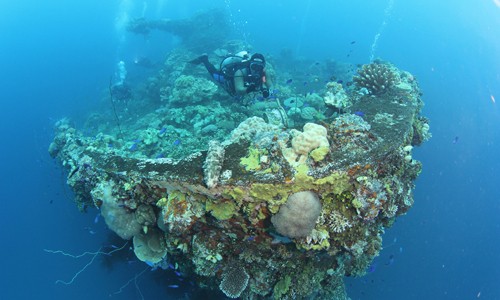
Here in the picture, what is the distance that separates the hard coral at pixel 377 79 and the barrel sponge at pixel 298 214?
466cm

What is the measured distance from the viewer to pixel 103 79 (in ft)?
74.5

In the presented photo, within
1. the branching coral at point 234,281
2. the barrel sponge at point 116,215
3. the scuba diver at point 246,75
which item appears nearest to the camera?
the branching coral at point 234,281

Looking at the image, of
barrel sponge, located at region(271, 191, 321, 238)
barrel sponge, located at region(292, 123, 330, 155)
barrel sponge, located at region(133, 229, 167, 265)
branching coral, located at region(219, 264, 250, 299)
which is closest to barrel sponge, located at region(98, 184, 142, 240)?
barrel sponge, located at region(133, 229, 167, 265)

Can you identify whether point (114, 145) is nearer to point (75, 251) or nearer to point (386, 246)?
point (75, 251)

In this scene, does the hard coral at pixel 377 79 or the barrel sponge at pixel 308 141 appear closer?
the barrel sponge at pixel 308 141

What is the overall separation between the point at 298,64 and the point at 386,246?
53.7 ft

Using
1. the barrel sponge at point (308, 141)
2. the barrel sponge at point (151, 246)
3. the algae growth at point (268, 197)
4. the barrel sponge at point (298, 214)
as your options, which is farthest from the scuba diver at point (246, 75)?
the barrel sponge at point (151, 246)

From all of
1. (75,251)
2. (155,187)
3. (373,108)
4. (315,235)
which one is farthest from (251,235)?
(75,251)

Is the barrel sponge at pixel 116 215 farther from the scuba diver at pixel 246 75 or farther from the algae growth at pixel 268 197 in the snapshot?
the scuba diver at pixel 246 75

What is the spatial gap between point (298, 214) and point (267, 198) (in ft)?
1.56

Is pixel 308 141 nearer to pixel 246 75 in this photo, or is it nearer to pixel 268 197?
pixel 268 197

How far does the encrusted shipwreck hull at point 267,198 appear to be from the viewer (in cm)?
400

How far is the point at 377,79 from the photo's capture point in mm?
7328

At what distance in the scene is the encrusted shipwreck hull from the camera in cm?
400
